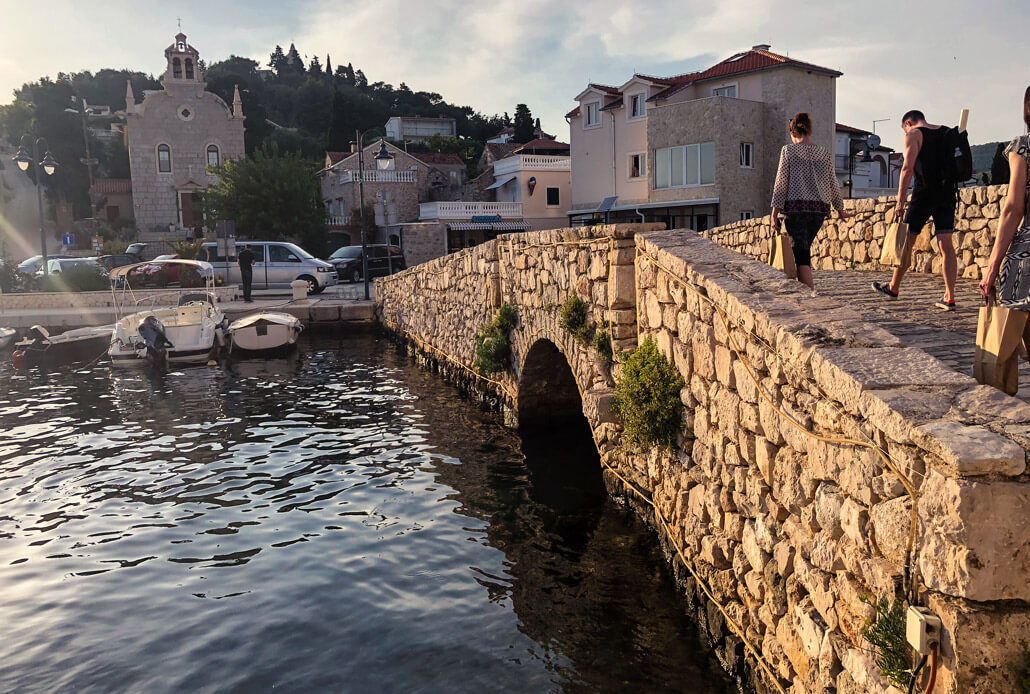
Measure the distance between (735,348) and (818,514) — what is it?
134 centimetres

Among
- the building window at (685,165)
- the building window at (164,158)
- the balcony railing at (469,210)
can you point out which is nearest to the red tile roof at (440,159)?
the balcony railing at (469,210)

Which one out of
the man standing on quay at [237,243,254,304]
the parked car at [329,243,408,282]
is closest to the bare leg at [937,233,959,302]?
the man standing on quay at [237,243,254,304]

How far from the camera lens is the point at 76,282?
2944cm

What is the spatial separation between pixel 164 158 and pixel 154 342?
39521 millimetres

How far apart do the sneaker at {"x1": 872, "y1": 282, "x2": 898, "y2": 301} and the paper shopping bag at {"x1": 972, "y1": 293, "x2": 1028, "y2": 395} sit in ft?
11.5

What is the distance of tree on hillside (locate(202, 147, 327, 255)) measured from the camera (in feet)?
140

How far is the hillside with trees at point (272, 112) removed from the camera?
62594 millimetres

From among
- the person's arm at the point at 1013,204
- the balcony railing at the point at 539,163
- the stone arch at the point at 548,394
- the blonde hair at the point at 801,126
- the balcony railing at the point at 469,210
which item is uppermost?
the balcony railing at the point at 539,163

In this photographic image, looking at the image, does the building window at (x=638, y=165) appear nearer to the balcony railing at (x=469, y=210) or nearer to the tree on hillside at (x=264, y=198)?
the balcony railing at (x=469, y=210)

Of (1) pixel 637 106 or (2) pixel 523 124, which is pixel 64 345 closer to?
(1) pixel 637 106

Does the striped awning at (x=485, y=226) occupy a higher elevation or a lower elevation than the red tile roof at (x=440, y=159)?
lower

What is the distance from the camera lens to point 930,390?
337 centimetres

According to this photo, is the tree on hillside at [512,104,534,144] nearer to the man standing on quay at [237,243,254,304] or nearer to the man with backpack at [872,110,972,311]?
the man standing on quay at [237,243,254,304]

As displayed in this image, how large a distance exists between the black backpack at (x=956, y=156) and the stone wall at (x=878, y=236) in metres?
1.30
